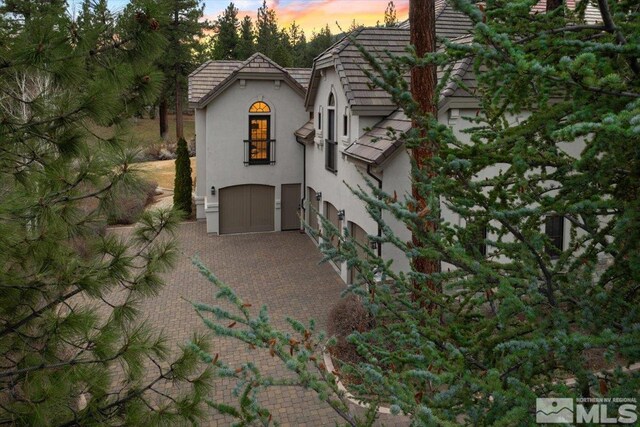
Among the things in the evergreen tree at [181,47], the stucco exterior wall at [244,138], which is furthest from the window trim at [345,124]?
the evergreen tree at [181,47]

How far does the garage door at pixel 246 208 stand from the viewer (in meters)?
23.7

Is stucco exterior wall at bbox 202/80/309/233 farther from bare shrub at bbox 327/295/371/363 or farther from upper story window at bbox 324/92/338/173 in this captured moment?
bare shrub at bbox 327/295/371/363

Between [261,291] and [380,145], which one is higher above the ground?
[380,145]

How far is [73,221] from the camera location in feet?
17.5

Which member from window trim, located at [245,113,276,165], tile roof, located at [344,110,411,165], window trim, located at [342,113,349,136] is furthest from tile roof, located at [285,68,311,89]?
tile roof, located at [344,110,411,165]

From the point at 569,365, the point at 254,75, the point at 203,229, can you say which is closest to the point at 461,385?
the point at 569,365

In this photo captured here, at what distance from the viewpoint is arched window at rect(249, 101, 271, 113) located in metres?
23.0

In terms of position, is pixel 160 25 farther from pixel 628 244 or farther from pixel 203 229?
pixel 203 229

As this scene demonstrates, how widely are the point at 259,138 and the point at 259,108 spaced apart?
1.34 metres

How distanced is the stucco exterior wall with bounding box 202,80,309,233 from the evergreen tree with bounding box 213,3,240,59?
37.7 m

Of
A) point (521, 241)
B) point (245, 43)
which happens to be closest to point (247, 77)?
point (521, 241)

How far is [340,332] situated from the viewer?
1284 cm

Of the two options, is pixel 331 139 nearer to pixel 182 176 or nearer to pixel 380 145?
pixel 380 145

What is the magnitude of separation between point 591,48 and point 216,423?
904 centimetres
